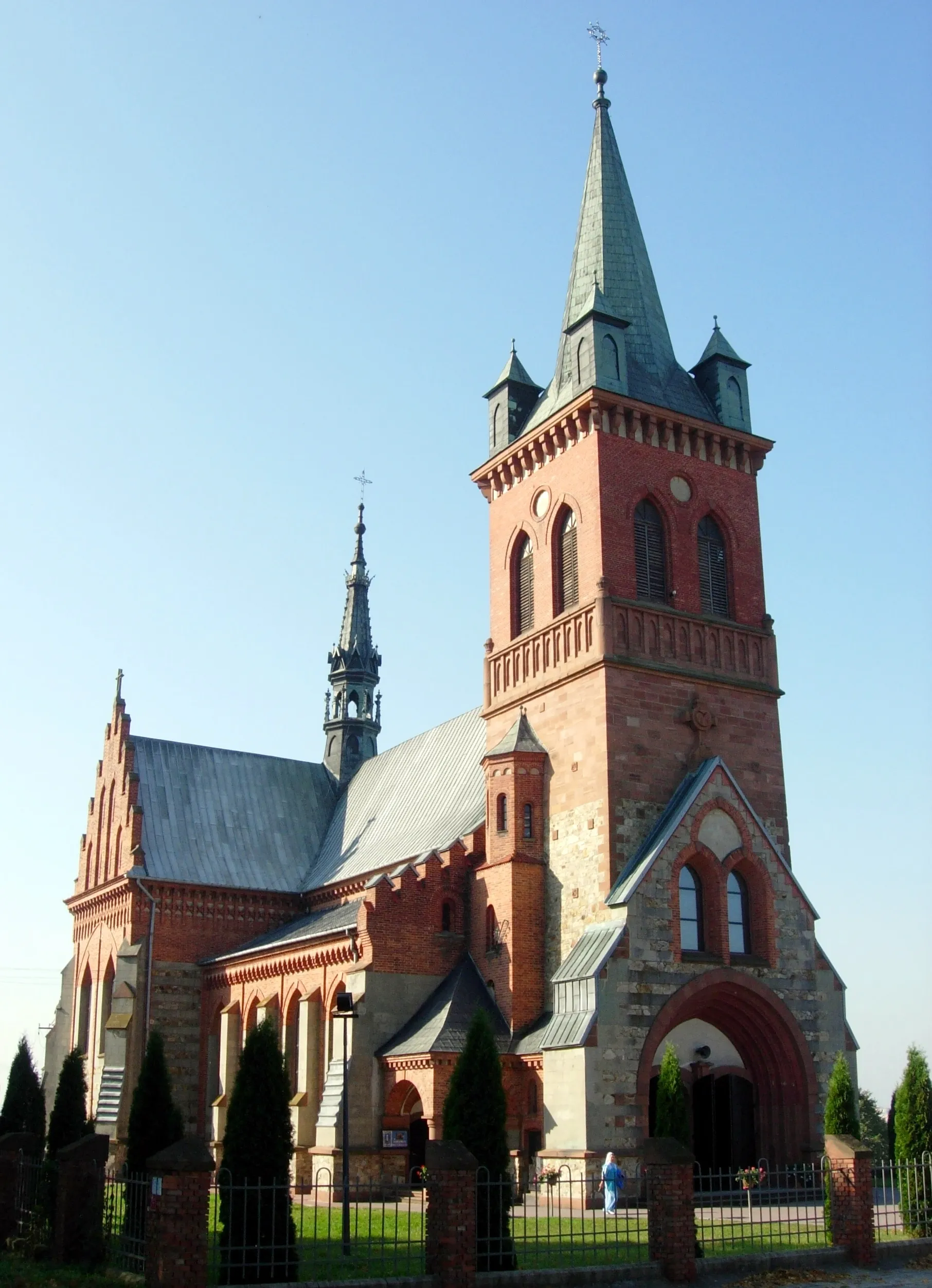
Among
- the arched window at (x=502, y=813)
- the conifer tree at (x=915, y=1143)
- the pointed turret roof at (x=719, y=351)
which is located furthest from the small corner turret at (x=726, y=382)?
the conifer tree at (x=915, y=1143)

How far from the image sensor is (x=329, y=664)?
52.1 meters

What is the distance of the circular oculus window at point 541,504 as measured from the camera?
34.2 m

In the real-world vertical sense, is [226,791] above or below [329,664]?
below

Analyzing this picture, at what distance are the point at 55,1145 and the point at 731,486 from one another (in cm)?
2182

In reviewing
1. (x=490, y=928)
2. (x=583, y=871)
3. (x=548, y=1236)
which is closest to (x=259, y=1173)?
(x=548, y=1236)

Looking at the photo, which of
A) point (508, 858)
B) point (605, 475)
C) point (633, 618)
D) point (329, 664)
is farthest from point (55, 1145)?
point (329, 664)

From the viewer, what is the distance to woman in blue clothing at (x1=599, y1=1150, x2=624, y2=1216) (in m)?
23.9

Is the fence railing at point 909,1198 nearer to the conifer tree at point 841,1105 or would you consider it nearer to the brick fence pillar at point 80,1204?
the conifer tree at point 841,1105

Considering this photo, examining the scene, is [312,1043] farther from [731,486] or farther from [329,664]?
[329,664]

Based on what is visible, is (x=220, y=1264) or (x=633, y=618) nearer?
(x=220, y=1264)

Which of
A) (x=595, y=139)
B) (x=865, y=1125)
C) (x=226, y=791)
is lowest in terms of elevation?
(x=865, y=1125)

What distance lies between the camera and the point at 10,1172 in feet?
71.7

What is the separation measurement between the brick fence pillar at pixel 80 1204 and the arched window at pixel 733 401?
78.7ft

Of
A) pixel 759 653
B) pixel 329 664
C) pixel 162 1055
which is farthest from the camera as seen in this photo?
pixel 329 664
